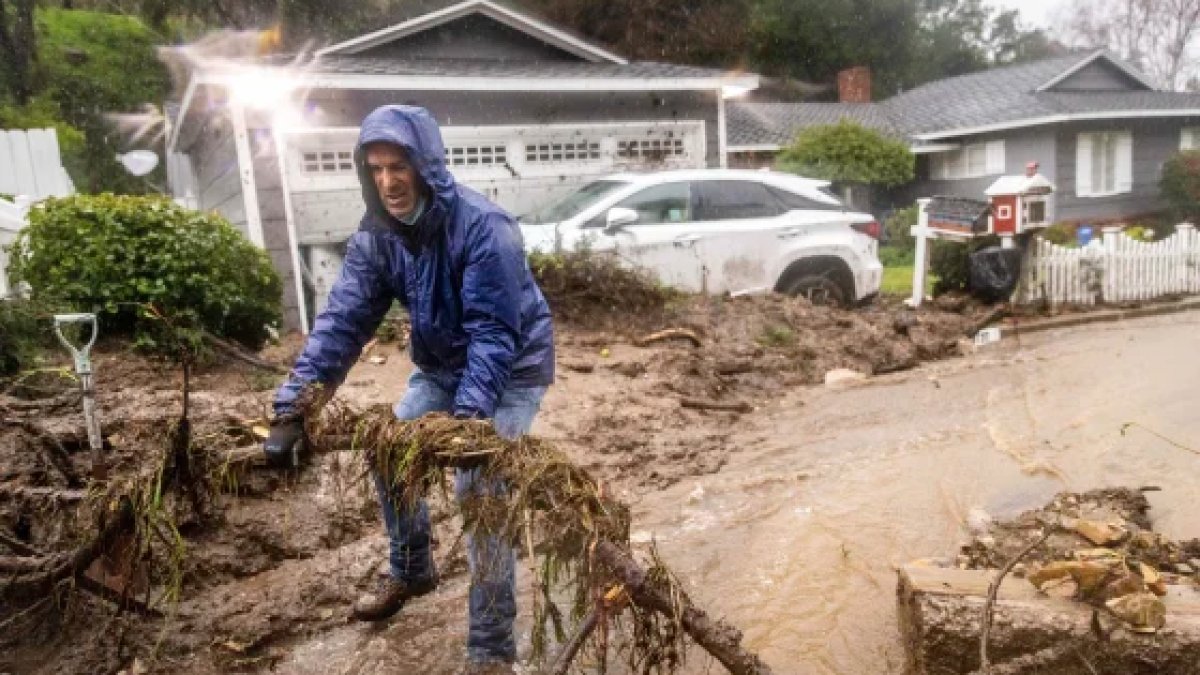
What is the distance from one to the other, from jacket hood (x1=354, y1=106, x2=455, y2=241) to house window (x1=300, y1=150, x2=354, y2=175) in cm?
801

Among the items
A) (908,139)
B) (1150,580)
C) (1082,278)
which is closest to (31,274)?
(1150,580)

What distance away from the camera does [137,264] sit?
6434 mm

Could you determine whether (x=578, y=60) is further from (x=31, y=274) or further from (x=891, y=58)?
(x=891, y=58)

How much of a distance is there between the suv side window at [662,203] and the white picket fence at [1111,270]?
4.17 meters

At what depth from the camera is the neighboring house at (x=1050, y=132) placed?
20031mm

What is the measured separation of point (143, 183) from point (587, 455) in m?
23.9

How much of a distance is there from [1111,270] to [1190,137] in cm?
1612

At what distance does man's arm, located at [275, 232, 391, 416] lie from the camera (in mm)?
2975

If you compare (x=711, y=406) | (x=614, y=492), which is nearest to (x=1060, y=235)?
(x=711, y=406)

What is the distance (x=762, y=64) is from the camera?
33344 mm

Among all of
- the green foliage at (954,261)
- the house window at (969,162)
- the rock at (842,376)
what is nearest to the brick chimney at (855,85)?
the house window at (969,162)

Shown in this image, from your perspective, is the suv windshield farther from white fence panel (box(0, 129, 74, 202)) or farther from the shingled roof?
the shingled roof

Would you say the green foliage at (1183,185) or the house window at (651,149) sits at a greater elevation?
the house window at (651,149)

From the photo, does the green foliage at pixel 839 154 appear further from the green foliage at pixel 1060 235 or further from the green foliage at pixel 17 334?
the green foliage at pixel 17 334
